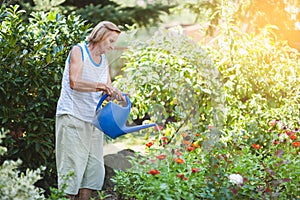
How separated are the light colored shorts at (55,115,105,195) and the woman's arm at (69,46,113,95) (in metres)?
0.20

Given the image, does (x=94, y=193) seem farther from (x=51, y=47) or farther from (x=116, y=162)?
(x=51, y=47)

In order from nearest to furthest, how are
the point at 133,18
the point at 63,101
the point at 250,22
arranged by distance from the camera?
the point at 63,101 < the point at 250,22 < the point at 133,18

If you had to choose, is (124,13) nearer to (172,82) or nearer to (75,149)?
(172,82)

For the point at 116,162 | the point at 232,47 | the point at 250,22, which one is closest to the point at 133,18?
the point at 250,22

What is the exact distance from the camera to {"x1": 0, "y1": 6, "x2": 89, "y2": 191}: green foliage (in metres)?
3.56

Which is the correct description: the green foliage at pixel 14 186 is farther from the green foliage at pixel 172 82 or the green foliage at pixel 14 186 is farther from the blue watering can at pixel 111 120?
the green foliage at pixel 172 82

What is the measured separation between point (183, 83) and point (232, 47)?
75cm

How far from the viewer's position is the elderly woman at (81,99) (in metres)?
3.02

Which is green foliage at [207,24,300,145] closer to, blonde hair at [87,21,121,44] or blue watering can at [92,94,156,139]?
blue watering can at [92,94,156,139]

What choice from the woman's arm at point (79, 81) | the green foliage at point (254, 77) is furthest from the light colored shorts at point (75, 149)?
the green foliage at point (254, 77)

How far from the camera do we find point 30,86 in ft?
11.9

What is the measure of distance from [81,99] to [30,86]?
660 millimetres

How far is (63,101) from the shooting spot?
307 cm

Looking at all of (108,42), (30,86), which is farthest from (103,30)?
(30,86)
